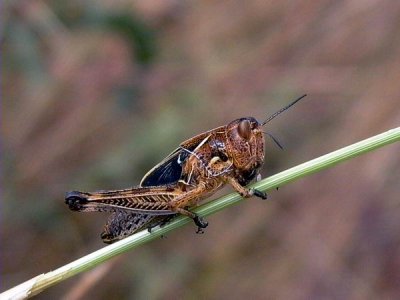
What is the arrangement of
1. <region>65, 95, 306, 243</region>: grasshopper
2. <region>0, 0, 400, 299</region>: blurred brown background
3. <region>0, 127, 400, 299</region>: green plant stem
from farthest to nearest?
<region>0, 0, 400, 299</region>: blurred brown background < <region>65, 95, 306, 243</region>: grasshopper < <region>0, 127, 400, 299</region>: green plant stem

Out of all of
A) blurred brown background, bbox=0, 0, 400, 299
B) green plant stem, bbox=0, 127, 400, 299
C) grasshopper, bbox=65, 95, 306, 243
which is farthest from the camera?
blurred brown background, bbox=0, 0, 400, 299

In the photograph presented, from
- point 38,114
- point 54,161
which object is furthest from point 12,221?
point 38,114

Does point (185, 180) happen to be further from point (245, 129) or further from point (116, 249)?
point (116, 249)

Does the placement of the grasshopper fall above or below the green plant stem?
above

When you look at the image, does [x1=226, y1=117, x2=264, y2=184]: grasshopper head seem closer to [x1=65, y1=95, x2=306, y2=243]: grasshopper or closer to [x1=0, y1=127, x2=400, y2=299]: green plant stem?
[x1=65, y1=95, x2=306, y2=243]: grasshopper

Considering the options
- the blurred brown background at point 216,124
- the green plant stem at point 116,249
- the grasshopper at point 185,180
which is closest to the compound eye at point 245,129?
the grasshopper at point 185,180

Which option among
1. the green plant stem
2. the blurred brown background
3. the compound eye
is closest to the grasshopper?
the compound eye
